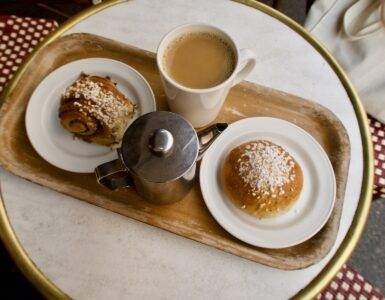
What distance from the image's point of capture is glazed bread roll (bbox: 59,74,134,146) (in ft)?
2.46

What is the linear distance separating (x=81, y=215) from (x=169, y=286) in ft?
0.69

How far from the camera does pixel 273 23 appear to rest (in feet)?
3.18

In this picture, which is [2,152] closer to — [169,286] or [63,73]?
[63,73]

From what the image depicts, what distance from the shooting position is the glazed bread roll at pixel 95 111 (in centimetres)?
75

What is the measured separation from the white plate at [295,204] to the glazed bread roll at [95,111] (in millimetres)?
184

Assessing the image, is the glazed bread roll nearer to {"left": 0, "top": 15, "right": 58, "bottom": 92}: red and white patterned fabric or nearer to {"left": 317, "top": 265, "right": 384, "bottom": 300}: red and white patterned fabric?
{"left": 0, "top": 15, "right": 58, "bottom": 92}: red and white patterned fabric

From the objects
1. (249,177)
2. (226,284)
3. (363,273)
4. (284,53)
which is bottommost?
(363,273)

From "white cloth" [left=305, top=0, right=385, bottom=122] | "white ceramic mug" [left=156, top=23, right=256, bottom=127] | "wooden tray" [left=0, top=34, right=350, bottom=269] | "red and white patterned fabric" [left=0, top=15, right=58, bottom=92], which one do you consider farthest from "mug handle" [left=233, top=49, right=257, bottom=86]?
"red and white patterned fabric" [left=0, top=15, right=58, bottom=92]

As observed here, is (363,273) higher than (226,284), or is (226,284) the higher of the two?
(226,284)

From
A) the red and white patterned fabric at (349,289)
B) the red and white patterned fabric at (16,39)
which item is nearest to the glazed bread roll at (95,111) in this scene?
the red and white patterned fabric at (16,39)

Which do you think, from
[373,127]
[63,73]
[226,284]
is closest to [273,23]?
[373,127]

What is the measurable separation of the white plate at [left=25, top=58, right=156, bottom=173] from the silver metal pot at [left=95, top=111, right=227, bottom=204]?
0.12 metres

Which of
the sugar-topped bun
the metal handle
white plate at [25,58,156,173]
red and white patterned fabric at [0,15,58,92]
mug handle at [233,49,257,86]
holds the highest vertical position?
mug handle at [233,49,257,86]

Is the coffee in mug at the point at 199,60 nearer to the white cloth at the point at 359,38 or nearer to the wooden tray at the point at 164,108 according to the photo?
the wooden tray at the point at 164,108
